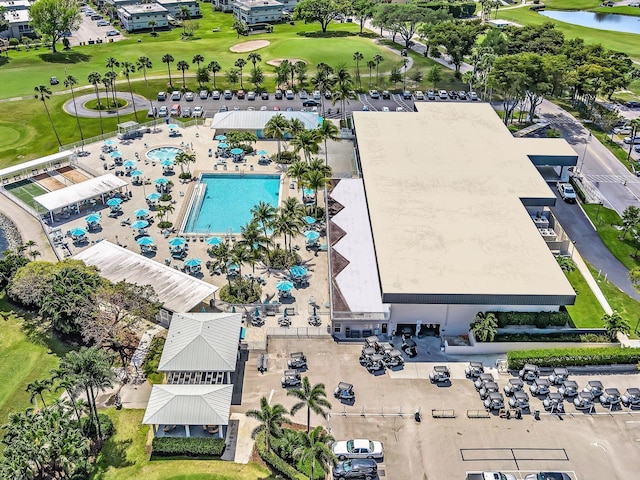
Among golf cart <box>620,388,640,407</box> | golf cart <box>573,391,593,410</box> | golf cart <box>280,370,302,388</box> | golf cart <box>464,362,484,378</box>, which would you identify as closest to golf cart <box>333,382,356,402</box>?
golf cart <box>280,370,302,388</box>

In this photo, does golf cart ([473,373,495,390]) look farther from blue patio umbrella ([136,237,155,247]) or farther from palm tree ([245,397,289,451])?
blue patio umbrella ([136,237,155,247])

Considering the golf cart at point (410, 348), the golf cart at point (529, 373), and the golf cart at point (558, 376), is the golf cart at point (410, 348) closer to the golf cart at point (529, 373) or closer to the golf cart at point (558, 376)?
the golf cart at point (529, 373)

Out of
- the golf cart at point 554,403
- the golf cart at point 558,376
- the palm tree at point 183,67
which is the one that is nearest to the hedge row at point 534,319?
the golf cart at point 558,376

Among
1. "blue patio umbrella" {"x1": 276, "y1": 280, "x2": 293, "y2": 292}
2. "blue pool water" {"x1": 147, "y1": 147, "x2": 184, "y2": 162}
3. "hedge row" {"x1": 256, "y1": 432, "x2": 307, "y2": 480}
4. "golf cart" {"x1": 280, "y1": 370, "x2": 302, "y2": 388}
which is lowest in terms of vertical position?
"hedge row" {"x1": 256, "y1": 432, "x2": 307, "y2": 480}

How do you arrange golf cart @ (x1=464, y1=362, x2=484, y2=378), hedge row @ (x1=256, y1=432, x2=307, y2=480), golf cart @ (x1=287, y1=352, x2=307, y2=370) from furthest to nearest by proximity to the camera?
golf cart @ (x1=287, y1=352, x2=307, y2=370), golf cart @ (x1=464, y1=362, x2=484, y2=378), hedge row @ (x1=256, y1=432, x2=307, y2=480)

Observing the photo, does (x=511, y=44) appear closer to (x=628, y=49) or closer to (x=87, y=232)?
(x=628, y=49)

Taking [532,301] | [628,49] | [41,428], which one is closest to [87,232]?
[41,428]

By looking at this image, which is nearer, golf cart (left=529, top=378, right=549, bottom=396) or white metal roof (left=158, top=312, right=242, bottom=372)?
golf cart (left=529, top=378, right=549, bottom=396)
